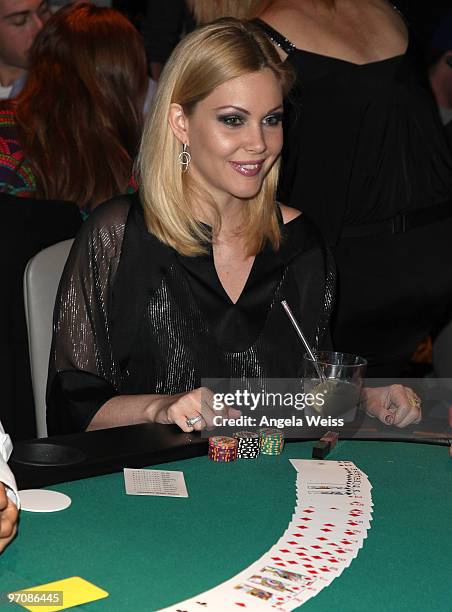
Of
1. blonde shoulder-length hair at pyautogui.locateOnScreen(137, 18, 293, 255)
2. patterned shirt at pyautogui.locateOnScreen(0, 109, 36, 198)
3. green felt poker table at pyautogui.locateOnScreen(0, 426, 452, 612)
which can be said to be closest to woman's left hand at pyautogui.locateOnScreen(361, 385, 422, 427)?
green felt poker table at pyautogui.locateOnScreen(0, 426, 452, 612)

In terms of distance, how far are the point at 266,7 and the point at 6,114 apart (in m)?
1.16

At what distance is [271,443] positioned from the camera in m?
2.19

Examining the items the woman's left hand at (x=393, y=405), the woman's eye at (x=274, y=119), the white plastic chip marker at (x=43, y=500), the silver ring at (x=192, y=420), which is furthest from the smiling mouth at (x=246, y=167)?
the white plastic chip marker at (x=43, y=500)

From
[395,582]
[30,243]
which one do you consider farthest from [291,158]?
[395,582]

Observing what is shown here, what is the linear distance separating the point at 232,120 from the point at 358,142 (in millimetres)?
514

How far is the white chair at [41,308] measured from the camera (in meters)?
2.82

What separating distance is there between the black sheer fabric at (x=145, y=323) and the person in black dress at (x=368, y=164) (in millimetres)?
444

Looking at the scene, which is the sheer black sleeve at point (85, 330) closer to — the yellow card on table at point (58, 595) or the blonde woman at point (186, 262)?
the blonde woman at point (186, 262)

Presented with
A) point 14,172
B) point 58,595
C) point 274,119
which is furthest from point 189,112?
point 58,595

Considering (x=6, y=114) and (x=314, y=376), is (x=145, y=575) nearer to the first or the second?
(x=314, y=376)

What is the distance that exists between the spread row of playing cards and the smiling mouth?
91 centimetres

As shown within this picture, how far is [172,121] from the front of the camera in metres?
2.86

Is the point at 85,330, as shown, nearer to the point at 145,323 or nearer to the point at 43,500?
the point at 145,323

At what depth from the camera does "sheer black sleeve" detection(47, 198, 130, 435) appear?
266cm
